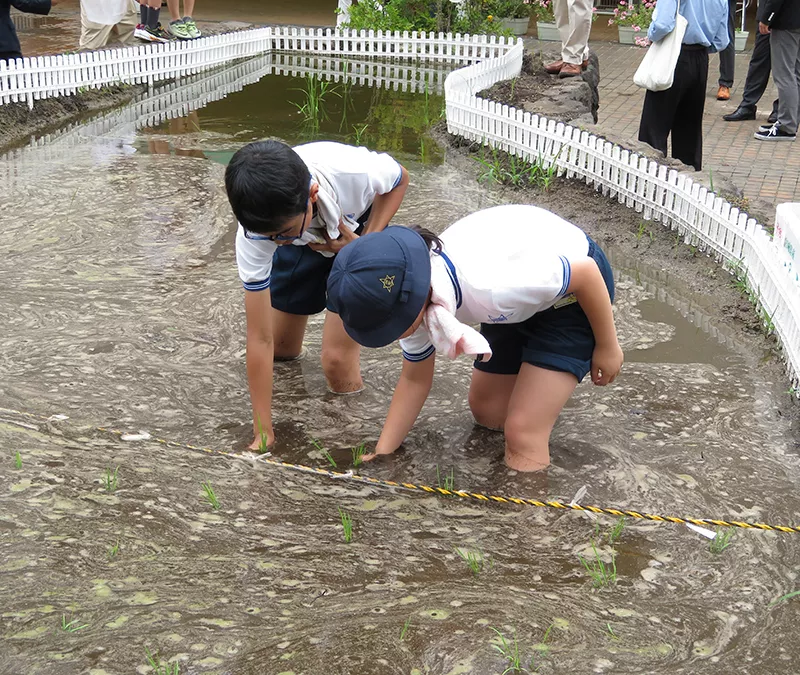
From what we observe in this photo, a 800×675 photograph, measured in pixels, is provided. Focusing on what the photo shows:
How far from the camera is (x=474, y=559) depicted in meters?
2.96

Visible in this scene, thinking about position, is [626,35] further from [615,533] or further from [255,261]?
[615,533]

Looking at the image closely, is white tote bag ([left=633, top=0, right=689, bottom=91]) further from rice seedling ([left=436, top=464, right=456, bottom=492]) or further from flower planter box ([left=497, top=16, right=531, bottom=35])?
flower planter box ([left=497, top=16, right=531, bottom=35])

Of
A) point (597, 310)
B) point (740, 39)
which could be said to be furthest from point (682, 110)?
point (740, 39)

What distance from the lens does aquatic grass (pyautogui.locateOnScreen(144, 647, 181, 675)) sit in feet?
7.91

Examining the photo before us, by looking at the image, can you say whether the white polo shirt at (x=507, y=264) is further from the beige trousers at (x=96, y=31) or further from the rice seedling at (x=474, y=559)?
the beige trousers at (x=96, y=31)

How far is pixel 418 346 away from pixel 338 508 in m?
0.62

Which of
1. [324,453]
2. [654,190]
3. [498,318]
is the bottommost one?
[324,453]

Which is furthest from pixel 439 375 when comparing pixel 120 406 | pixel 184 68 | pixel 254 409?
pixel 184 68

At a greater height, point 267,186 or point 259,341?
point 267,186

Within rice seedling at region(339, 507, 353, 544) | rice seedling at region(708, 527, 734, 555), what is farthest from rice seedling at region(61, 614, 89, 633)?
rice seedling at region(708, 527, 734, 555)

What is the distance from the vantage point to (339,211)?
3.47 m

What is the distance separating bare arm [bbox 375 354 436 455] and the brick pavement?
3.47 metres

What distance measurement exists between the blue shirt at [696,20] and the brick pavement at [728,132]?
86cm

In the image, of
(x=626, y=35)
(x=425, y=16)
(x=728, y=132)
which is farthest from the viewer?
(x=626, y=35)
